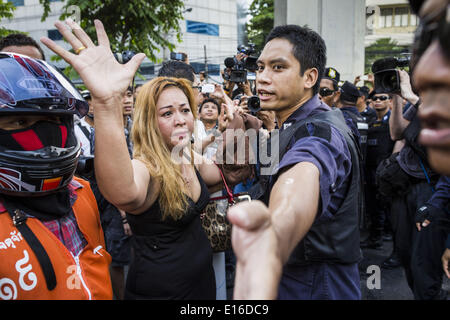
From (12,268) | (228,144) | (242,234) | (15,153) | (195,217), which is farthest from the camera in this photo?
(228,144)

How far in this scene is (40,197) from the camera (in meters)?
1.54

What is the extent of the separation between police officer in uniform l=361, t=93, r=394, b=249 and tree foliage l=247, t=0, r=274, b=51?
20.1m

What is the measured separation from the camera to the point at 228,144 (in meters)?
2.46

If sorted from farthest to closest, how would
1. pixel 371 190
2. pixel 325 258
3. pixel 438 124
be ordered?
pixel 371 190 → pixel 325 258 → pixel 438 124

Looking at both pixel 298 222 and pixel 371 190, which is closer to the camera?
pixel 298 222

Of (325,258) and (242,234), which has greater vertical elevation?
(242,234)

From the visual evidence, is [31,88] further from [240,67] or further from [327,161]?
[240,67]

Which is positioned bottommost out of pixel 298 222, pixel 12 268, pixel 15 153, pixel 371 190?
pixel 371 190

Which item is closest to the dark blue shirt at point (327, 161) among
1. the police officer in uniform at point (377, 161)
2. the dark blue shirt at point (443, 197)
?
the dark blue shirt at point (443, 197)

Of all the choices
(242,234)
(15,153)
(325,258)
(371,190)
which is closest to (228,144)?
(325,258)

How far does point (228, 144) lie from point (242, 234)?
1764mm

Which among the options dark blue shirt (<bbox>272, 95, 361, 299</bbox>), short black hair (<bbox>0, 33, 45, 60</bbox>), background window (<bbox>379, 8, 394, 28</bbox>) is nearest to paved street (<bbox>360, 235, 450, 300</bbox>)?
dark blue shirt (<bbox>272, 95, 361, 299</bbox>)

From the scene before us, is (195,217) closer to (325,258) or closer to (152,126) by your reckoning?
(152,126)

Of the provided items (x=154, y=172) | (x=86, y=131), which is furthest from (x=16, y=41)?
(x=154, y=172)
